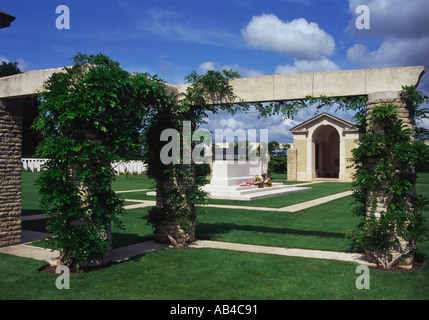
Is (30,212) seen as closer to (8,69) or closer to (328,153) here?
(328,153)

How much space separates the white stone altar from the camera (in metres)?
20.7

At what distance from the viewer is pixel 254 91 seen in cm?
916

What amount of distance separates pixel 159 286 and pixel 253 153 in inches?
1215

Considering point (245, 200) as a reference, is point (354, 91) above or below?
above

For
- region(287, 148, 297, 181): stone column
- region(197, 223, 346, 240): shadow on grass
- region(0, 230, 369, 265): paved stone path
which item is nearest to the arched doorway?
region(287, 148, 297, 181): stone column

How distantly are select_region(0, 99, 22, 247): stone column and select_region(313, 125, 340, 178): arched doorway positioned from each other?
3501 cm

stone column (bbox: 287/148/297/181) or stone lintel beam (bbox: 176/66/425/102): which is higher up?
stone lintel beam (bbox: 176/66/425/102)

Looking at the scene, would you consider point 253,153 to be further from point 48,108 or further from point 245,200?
point 48,108

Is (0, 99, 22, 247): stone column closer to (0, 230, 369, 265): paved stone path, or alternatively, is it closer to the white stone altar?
(0, 230, 369, 265): paved stone path

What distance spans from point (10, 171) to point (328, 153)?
126 feet

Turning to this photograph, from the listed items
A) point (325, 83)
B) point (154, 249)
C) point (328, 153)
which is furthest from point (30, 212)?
point (328, 153)

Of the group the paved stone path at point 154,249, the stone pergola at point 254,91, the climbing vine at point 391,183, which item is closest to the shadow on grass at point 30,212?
the paved stone path at point 154,249
